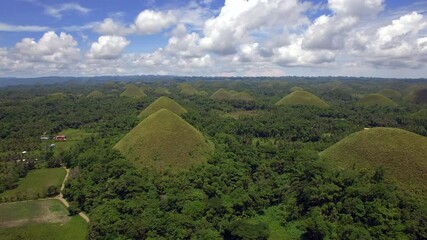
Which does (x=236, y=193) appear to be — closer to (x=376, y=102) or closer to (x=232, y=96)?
(x=376, y=102)

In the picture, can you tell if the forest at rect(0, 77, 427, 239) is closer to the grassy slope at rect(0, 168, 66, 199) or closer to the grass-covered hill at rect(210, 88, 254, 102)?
the grassy slope at rect(0, 168, 66, 199)

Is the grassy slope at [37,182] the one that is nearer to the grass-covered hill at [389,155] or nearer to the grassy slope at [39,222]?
the grassy slope at [39,222]

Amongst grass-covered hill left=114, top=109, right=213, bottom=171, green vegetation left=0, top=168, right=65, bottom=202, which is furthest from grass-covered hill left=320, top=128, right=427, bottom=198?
green vegetation left=0, top=168, right=65, bottom=202

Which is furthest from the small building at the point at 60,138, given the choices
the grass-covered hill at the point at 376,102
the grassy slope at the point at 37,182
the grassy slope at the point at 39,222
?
the grass-covered hill at the point at 376,102

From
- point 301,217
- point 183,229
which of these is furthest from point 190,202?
point 301,217

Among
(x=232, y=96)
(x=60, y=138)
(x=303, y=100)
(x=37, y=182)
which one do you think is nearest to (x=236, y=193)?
(x=37, y=182)

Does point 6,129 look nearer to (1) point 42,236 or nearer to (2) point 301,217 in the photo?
(1) point 42,236

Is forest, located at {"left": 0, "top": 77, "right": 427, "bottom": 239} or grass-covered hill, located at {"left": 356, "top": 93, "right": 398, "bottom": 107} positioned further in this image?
grass-covered hill, located at {"left": 356, "top": 93, "right": 398, "bottom": 107}
